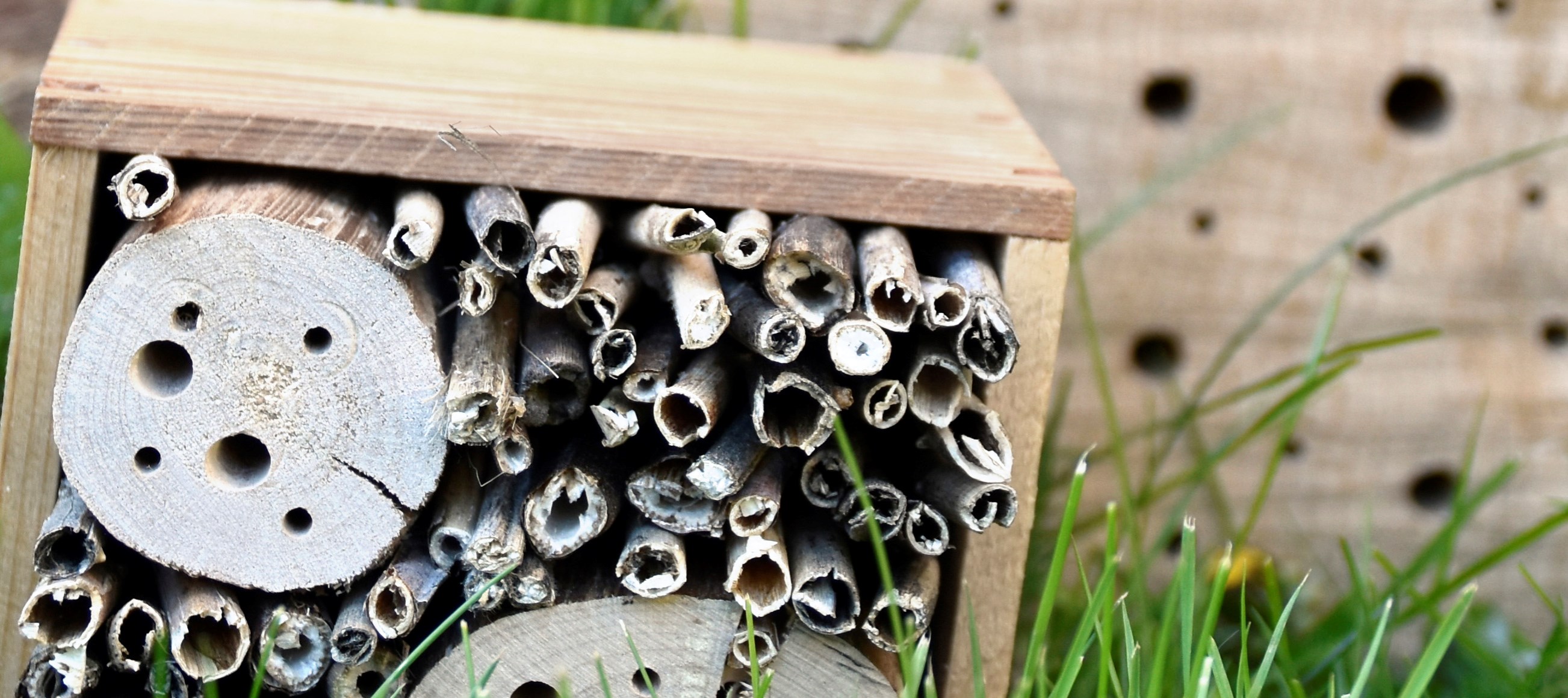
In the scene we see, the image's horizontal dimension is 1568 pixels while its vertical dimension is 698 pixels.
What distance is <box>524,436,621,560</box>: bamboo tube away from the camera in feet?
2.87

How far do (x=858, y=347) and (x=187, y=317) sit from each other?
45cm

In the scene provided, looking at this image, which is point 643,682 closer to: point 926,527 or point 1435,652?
point 926,527

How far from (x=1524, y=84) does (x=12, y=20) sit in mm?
2014

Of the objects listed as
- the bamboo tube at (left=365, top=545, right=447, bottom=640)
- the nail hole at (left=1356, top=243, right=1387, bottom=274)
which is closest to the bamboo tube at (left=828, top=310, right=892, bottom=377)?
the bamboo tube at (left=365, top=545, right=447, bottom=640)

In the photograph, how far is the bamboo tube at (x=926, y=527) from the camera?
2.93ft

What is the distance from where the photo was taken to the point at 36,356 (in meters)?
0.90

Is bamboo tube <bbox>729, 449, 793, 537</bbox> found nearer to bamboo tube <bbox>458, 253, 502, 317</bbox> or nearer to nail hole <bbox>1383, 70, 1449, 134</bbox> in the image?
bamboo tube <bbox>458, 253, 502, 317</bbox>

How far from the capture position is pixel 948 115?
1.18m

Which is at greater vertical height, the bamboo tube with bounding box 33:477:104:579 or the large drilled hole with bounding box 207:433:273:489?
the large drilled hole with bounding box 207:433:273:489

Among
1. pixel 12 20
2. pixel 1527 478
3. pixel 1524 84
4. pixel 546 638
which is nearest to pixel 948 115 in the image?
pixel 546 638

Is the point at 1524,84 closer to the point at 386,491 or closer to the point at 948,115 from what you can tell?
the point at 948,115

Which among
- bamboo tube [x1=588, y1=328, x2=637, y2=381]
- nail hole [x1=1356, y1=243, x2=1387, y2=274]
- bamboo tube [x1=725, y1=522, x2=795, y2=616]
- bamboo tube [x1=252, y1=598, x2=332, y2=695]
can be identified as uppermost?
bamboo tube [x1=588, y1=328, x2=637, y2=381]

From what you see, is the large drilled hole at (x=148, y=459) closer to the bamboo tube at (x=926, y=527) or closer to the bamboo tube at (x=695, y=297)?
the bamboo tube at (x=695, y=297)

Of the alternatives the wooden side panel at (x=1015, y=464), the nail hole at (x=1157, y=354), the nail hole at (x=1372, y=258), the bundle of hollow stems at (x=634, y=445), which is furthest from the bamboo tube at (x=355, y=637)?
the nail hole at (x=1372, y=258)
